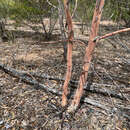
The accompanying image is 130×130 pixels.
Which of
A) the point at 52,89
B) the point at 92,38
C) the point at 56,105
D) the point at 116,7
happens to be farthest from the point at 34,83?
the point at 116,7

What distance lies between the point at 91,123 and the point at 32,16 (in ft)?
15.7

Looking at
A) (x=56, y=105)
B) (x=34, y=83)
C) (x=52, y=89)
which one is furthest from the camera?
(x=34, y=83)

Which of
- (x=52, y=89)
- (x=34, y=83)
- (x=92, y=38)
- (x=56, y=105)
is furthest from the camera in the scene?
(x=34, y=83)

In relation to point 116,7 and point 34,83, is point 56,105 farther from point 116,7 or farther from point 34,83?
point 116,7

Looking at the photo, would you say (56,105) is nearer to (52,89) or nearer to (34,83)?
(52,89)

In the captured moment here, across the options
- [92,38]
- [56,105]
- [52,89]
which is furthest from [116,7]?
[56,105]

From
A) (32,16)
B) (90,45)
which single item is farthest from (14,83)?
(32,16)

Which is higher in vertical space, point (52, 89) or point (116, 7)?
point (116, 7)

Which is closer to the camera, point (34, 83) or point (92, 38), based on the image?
point (92, 38)

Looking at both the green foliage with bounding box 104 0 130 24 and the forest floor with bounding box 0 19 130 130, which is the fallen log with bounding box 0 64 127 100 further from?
the green foliage with bounding box 104 0 130 24

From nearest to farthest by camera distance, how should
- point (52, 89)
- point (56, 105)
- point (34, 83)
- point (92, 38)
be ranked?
point (92, 38) < point (56, 105) < point (52, 89) < point (34, 83)

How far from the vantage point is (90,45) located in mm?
1399

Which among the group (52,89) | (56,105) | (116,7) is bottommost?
(56,105)

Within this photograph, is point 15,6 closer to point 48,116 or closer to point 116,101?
point 48,116
